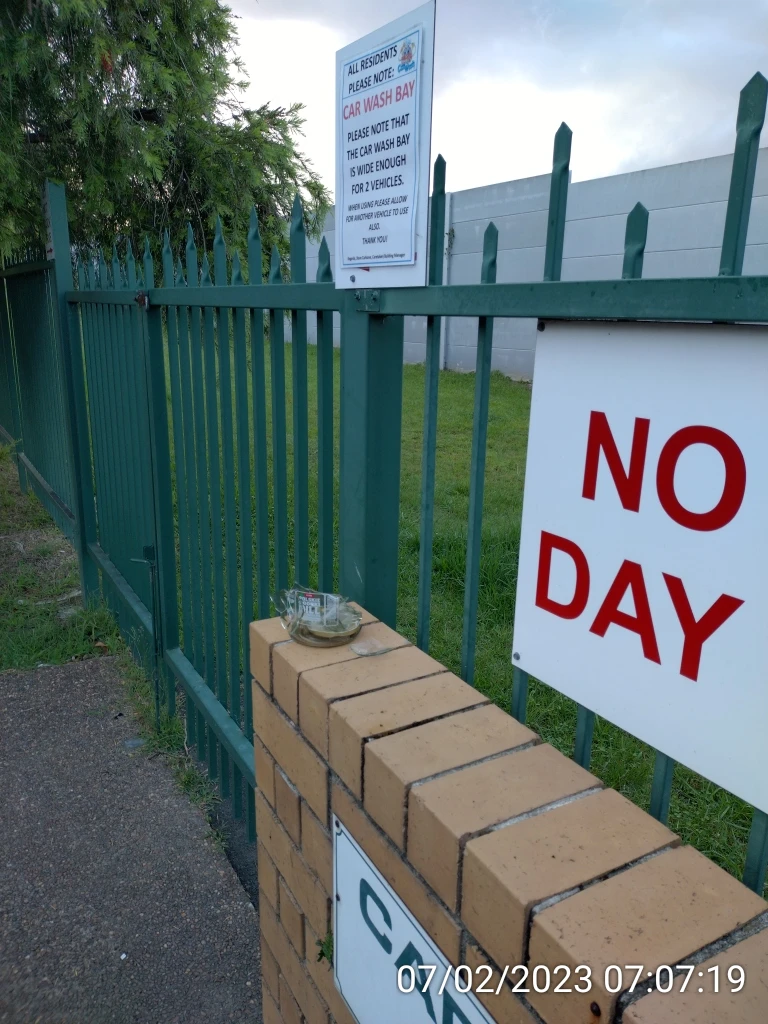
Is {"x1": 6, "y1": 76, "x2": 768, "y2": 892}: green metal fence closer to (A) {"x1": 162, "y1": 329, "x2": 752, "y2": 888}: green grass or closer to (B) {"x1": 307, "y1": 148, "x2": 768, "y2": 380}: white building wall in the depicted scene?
(A) {"x1": 162, "y1": 329, "x2": 752, "y2": 888}: green grass

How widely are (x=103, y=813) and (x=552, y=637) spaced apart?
87.4 inches

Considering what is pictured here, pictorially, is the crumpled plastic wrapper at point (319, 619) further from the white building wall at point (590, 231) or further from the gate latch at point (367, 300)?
the white building wall at point (590, 231)

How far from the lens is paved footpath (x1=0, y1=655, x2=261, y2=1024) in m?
2.13

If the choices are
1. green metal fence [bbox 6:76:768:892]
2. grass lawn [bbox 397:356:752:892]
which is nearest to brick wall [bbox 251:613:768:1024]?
green metal fence [bbox 6:76:768:892]

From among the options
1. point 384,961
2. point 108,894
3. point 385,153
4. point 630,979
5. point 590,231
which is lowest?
point 108,894

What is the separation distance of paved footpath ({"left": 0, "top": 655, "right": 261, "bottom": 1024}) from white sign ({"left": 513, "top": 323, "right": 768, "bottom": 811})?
1.62 meters

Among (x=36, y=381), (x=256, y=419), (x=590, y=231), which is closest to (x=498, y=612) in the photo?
(x=256, y=419)

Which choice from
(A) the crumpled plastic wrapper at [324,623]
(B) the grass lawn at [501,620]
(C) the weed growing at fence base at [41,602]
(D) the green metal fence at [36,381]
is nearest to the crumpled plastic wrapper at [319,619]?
(A) the crumpled plastic wrapper at [324,623]

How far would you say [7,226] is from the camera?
188 inches

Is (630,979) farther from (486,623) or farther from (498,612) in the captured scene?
(498,612)

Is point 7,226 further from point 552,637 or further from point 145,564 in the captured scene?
point 552,637

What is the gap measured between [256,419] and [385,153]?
908 mm

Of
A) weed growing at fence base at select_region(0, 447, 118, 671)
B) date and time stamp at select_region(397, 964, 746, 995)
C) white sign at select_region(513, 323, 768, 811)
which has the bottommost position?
weed growing at fence base at select_region(0, 447, 118, 671)

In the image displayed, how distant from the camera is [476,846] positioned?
105 centimetres
